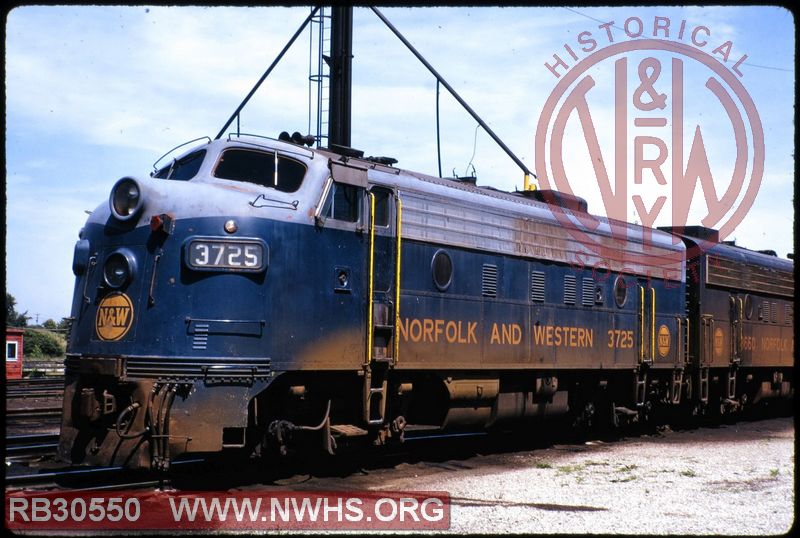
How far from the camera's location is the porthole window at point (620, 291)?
52.0ft

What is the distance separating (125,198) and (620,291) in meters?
9.76

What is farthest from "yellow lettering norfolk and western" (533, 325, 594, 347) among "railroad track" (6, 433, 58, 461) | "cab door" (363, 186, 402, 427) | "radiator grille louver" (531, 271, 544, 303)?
"railroad track" (6, 433, 58, 461)

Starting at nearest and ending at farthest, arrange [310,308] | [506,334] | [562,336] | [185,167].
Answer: [310,308] < [185,167] < [506,334] < [562,336]

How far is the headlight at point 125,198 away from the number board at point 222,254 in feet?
2.87

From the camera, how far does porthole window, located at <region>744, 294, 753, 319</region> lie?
2055cm

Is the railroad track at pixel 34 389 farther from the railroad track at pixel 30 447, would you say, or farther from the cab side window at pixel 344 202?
the cab side window at pixel 344 202

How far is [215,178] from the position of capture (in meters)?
A: 10.2

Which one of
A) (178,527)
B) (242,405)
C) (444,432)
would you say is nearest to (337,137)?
(444,432)

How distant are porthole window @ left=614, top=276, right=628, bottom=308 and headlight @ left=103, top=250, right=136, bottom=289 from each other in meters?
9.54

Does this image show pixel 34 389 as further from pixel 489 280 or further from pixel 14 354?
pixel 489 280

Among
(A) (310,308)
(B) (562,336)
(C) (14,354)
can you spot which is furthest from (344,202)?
(C) (14,354)

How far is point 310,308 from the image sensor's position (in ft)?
32.9

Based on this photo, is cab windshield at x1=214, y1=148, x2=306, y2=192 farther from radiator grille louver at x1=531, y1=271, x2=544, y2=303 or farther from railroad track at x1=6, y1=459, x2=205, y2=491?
radiator grille louver at x1=531, y1=271, x2=544, y2=303

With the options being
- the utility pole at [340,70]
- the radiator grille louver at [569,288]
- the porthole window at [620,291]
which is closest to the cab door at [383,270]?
the radiator grille louver at [569,288]
